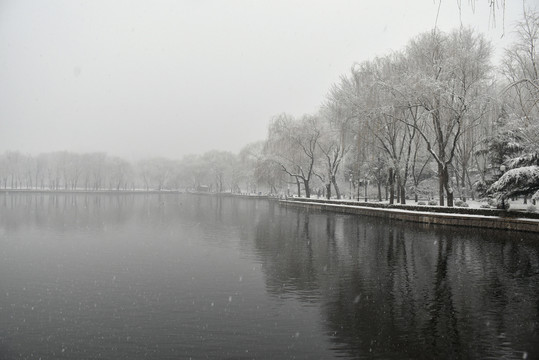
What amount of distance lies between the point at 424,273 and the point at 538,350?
6.02m

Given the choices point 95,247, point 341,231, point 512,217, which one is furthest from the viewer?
point 341,231

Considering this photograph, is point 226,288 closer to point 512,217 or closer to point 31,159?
point 512,217

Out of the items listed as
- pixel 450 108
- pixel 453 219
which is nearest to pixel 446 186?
pixel 453 219

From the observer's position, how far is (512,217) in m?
23.5

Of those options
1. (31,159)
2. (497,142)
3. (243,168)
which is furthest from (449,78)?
(31,159)

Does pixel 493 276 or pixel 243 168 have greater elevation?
pixel 243 168

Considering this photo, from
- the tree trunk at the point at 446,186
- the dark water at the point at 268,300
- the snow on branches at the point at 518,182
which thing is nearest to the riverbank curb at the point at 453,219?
the snow on branches at the point at 518,182

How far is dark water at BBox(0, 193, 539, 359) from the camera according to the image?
7.35 m

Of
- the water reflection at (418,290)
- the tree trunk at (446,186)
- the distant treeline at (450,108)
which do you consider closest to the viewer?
the water reflection at (418,290)

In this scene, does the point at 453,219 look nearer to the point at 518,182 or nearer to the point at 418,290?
the point at 518,182

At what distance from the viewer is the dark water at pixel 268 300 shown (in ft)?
24.1

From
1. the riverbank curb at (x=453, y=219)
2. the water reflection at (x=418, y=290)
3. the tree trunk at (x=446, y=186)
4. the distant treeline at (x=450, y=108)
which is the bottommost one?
the water reflection at (x=418, y=290)

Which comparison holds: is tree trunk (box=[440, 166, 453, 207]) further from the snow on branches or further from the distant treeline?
the snow on branches

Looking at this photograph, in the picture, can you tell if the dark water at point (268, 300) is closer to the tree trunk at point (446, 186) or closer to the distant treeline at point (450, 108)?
the distant treeline at point (450, 108)
